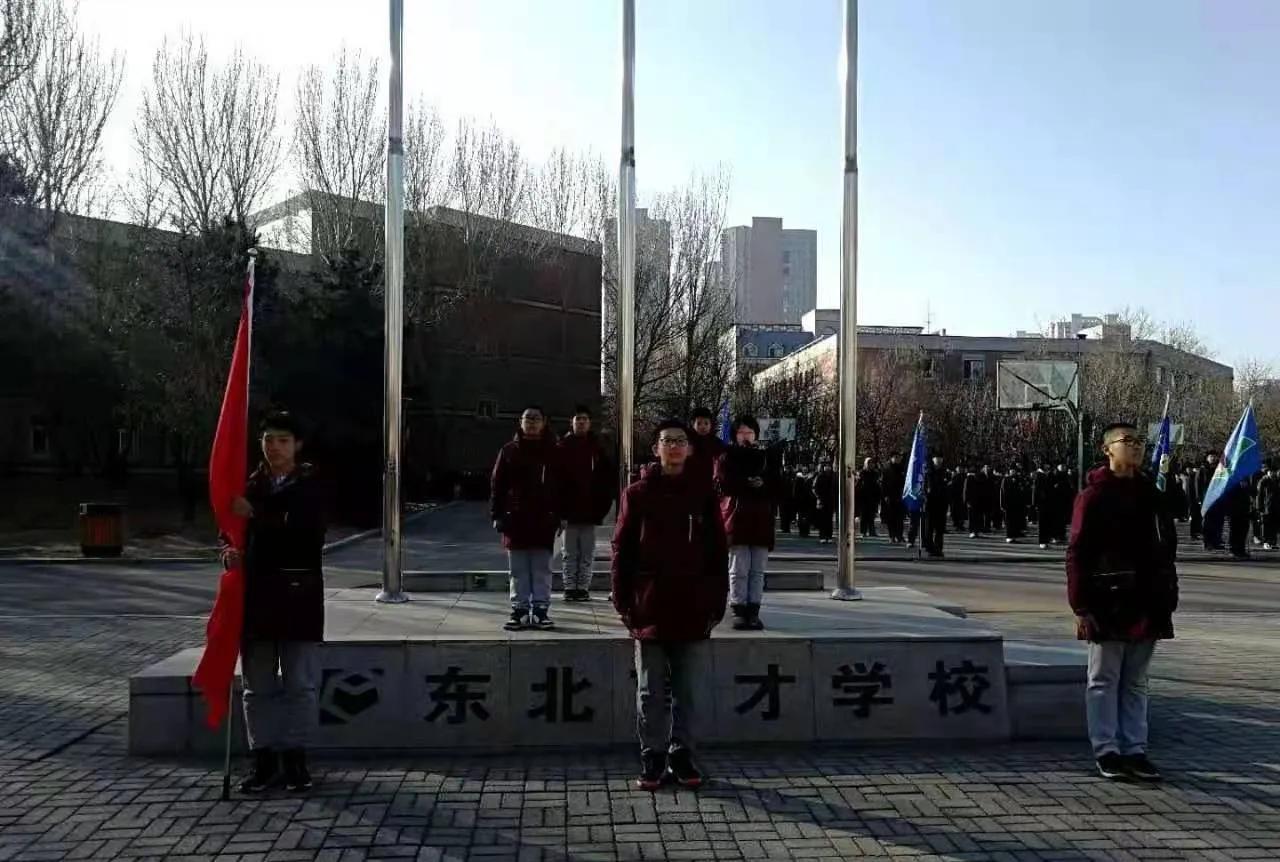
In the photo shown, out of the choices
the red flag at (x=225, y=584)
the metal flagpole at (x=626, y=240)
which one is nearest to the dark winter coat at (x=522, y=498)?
the metal flagpole at (x=626, y=240)

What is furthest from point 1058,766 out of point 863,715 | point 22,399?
point 22,399

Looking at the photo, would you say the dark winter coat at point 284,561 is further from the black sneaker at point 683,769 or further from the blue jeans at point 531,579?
the blue jeans at point 531,579

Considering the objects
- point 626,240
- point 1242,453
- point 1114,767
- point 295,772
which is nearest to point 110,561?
point 626,240

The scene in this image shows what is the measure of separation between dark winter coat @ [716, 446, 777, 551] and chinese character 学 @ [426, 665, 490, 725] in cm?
244

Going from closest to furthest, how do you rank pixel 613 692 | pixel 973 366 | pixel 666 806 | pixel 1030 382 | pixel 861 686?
pixel 666 806 → pixel 613 692 → pixel 861 686 → pixel 1030 382 → pixel 973 366

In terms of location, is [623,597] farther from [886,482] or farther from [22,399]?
[22,399]

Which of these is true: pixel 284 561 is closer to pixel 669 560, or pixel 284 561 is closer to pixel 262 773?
pixel 262 773

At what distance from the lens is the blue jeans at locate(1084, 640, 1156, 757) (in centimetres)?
632

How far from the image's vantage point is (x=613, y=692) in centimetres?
718

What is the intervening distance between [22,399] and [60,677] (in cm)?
3081

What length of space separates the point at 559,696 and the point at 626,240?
480cm

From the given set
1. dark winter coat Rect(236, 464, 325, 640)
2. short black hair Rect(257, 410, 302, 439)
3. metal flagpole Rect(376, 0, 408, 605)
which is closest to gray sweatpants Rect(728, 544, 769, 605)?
metal flagpole Rect(376, 0, 408, 605)

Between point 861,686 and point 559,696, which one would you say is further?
point 861,686

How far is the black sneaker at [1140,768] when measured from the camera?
6.29 m
